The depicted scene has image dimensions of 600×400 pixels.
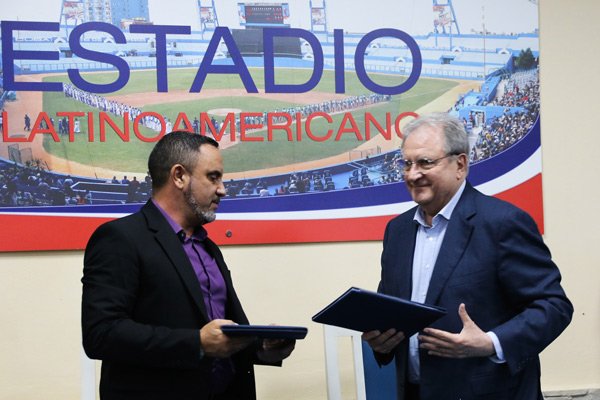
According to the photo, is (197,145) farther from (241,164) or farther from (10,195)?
(10,195)

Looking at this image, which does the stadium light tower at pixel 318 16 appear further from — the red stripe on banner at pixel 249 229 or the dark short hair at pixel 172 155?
the dark short hair at pixel 172 155

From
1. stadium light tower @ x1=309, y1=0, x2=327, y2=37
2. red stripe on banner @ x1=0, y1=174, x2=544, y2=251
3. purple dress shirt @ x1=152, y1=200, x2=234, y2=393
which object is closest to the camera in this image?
purple dress shirt @ x1=152, y1=200, x2=234, y2=393

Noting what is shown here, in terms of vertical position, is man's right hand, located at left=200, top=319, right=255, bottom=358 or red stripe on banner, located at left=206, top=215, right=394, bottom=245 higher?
red stripe on banner, located at left=206, top=215, right=394, bottom=245

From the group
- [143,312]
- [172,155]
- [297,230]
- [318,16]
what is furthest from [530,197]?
[143,312]

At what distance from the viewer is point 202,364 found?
2.25 meters

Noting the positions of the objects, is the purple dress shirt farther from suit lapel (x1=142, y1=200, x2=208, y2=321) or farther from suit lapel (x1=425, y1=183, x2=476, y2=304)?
suit lapel (x1=425, y1=183, x2=476, y2=304)

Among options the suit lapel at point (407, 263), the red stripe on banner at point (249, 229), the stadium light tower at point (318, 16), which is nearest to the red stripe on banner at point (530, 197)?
the red stripe on banner at point (249, 229)

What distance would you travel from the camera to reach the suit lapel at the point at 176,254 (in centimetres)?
229

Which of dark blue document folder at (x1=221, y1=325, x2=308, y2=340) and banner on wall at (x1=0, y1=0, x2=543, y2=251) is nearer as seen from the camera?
dark blue document folder at (x1=221, y1=325, x2=308, y2=340)

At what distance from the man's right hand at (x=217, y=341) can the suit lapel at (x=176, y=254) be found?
0.13 m

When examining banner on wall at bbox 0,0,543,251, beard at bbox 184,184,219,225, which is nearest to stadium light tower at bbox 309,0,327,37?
banner on wall at bbox 0,0,543,251

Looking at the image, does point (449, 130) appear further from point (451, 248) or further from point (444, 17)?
point (444, 17)

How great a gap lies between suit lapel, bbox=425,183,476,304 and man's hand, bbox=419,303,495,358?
0.46 feet

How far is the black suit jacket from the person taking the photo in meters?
2.14
